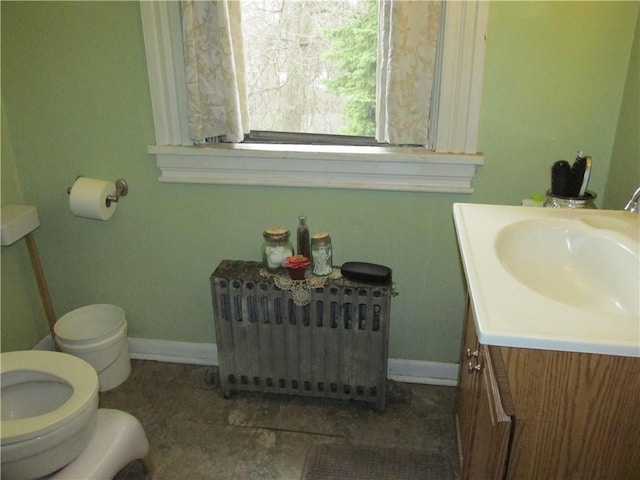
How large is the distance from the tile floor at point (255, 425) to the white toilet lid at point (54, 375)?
0.41m

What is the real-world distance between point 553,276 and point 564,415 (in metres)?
0.41

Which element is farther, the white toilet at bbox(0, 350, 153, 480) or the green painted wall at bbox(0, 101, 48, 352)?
the green painted wall at bbox(0, 101, 48, 352)

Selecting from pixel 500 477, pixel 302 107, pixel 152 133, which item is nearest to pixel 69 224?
pixel 152 133

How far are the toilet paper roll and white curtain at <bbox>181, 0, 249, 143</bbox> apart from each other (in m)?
0.39

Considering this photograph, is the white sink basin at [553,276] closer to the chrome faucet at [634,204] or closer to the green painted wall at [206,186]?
the chrome faucet at [634,204]

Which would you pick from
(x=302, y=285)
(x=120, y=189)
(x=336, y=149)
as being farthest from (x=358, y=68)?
(x=120, y=189)

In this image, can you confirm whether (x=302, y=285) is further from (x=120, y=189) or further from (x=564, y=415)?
(x=564, y=415)

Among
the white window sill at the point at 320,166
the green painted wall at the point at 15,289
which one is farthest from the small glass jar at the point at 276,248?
the green painted wall at the point at 15,289

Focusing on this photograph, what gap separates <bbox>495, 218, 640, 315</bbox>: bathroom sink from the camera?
1.09m

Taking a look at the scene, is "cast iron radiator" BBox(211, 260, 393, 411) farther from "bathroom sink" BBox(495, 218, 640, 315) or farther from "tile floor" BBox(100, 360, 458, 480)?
"bathroom sink" BBox(495, 218, 640, 315)

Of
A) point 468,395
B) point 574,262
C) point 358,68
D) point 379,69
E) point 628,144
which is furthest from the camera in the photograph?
point 358,68

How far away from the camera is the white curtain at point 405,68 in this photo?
4.94 feet

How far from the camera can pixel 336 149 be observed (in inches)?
69.0

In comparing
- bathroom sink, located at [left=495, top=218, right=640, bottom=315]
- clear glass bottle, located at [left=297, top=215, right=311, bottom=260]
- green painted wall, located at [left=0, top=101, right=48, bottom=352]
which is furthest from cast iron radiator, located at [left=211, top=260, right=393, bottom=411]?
green painted wall, located at [left=0, top=101, right=48, bottom=352]
